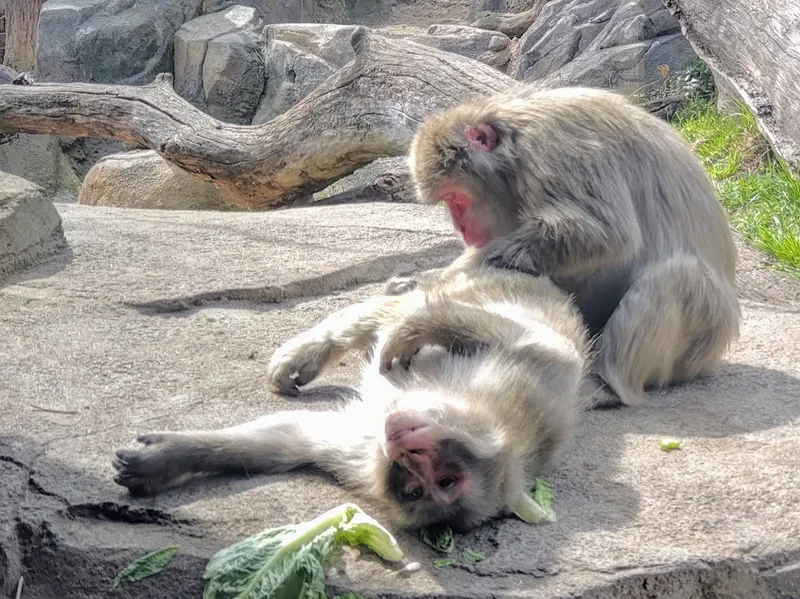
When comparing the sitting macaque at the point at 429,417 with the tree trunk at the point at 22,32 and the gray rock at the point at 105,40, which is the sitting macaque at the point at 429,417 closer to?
the gray rock at the point at 105,40

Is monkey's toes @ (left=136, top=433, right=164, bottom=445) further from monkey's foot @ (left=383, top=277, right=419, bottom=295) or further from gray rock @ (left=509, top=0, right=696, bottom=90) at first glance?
gray rock @ (left=509, top=0, right=696, bottom=90)

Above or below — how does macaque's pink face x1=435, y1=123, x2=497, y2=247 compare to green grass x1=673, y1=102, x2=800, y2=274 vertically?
above

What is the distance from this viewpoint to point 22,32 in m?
16.5

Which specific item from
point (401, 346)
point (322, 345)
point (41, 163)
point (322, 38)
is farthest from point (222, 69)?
point (401, 346)

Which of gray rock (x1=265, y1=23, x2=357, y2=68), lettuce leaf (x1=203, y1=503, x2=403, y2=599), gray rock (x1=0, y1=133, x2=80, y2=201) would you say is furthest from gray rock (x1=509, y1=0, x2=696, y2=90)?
lettuce leaf (x1=203, y1=503, x2=403, y2=599)

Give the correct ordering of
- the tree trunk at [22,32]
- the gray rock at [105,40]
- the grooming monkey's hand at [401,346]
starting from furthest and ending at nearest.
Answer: the tree trunk at [22,32] < the gray rock at [105,40] < the grooming monkey's hand at [401,346]

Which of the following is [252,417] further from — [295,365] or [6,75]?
[6,75]

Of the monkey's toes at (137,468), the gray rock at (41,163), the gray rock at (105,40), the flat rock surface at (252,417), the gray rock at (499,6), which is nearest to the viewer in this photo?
the flat rock surface at (252,417)

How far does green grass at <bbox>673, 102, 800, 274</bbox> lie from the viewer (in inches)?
274

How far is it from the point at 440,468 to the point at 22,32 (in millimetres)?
15797

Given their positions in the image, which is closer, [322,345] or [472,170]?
[322,345]

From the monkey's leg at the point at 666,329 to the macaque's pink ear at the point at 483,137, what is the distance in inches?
35.9

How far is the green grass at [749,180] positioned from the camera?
6967 mm

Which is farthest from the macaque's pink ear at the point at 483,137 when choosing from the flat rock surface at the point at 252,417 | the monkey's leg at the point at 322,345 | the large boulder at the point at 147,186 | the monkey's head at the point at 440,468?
the large boulder at the point at 147,186
